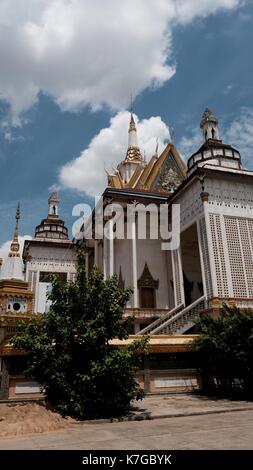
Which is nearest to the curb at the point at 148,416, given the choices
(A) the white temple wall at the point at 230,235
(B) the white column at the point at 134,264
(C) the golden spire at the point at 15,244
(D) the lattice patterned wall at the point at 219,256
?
(D) the lattice patterned wall at the point at 219,256

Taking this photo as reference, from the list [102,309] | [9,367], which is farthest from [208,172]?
[9,367]

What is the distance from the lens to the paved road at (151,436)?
5641 mm

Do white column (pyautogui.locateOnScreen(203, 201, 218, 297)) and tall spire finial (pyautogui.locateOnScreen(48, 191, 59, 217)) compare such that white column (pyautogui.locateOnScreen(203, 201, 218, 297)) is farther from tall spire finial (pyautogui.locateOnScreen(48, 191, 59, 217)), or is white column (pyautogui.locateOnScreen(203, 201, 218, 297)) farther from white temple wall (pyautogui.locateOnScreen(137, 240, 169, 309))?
tall spire finial (pyautogui.locateOnScreen(48, 191, 59, 217))

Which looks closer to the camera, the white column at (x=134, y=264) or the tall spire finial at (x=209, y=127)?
the white column at (x=134, y=264)

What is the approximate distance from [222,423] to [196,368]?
577 centimetres

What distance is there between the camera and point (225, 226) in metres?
18.5

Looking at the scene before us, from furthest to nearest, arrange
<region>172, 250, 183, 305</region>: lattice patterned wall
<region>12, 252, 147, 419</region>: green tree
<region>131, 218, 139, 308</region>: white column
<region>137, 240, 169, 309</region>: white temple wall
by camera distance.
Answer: <region>137, 240, 169, 309</region>: white temple wall
<region>131, 218, 139, 308</region>: white column
<region>172, 250, 183, 305</region>: lattice patterned wall
<region>12, 252, 147, 419</region>: green tree

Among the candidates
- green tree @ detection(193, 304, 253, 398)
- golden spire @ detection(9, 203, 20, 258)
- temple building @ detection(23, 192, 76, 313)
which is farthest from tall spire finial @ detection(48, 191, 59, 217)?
green tree @ detection(193, 304, 253, 398)

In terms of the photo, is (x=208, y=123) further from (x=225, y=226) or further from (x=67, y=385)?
(x=67, y=385)

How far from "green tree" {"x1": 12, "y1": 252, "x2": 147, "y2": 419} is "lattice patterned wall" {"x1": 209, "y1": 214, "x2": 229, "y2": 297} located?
869 cm

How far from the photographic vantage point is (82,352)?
350 inches

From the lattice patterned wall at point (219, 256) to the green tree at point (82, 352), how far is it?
869cm

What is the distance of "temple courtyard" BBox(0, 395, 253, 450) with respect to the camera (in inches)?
226

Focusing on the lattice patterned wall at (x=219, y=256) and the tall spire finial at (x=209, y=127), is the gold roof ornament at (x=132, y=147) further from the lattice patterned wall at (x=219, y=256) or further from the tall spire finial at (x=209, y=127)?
the lattice patterned wall at (x=219, y=256)
